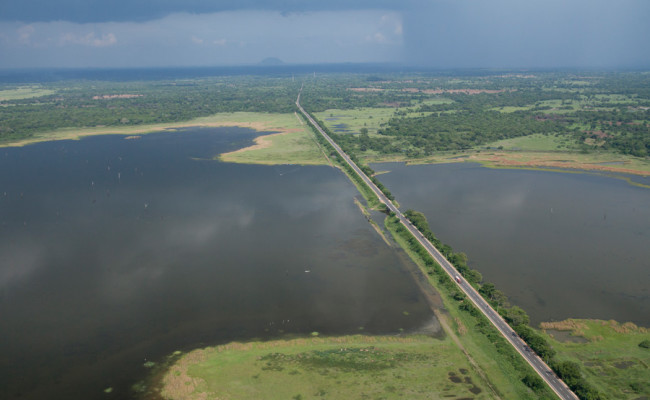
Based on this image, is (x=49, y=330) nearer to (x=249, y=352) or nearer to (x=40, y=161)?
(x=249, y=352)

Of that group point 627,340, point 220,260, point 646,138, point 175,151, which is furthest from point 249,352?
point 646,138

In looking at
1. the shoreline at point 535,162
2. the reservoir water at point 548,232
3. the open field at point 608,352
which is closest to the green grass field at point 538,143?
the shoreline at point 535,162

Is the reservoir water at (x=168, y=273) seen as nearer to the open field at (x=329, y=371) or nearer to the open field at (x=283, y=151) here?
the open field at (x=329, y=371)

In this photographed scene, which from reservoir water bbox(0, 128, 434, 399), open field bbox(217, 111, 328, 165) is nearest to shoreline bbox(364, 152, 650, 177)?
open field bbox(217, 111, 328, 165)

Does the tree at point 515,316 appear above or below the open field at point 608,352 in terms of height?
above

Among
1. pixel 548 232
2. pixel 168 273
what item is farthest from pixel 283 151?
pixel 548 232

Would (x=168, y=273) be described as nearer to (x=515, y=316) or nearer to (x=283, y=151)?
(x=515, y=316)
